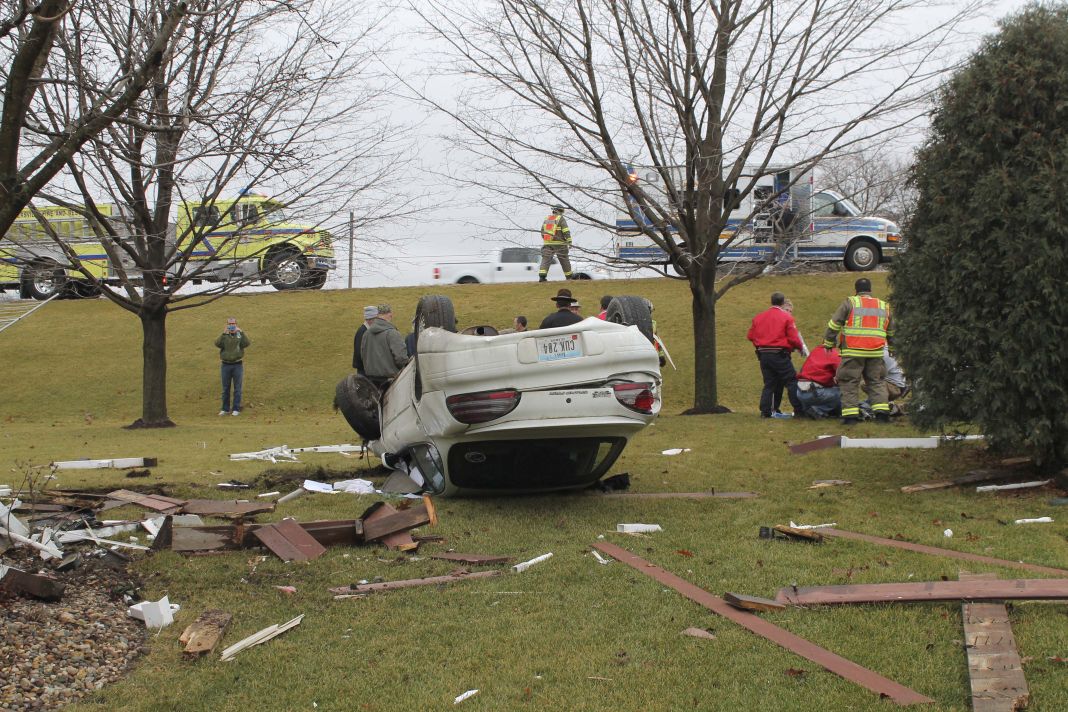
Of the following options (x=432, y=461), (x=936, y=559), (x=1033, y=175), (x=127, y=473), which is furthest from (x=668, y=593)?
(x=127, y=473)

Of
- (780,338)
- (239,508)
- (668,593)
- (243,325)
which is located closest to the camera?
(668,593)

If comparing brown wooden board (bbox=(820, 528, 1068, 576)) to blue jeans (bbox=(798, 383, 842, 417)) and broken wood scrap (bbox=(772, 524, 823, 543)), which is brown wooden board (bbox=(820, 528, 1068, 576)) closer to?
broken wood scrap (bbox=(772, 524, 823, 543))

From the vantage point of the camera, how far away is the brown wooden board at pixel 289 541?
6375 millimetres

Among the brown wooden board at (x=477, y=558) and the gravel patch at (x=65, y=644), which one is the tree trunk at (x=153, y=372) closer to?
the brown wooden board at (x=477, y=558)

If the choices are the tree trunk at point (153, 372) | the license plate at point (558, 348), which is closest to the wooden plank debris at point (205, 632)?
the license plate at point (558, 348)

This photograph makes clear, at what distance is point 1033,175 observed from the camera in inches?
300

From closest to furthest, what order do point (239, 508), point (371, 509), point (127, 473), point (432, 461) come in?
point (371, 509)
point (239, 508)
point (432, 461)
point (127, 473)

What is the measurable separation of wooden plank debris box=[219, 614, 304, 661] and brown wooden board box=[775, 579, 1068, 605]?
2.49 meters

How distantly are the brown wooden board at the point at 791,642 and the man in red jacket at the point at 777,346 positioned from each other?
8287 mm

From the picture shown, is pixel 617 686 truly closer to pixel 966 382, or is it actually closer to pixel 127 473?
pixel 966 382

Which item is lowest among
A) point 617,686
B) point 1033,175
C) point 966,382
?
point 617,686

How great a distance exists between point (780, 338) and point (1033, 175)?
6.26 m

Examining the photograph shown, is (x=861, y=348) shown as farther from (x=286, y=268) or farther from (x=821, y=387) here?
(x=286, y=268)

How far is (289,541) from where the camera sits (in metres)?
6.51
